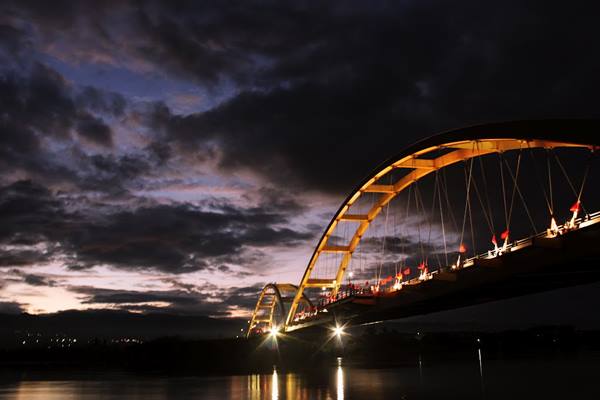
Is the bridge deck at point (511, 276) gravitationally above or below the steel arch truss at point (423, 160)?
below

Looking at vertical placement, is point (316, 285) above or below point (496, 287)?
above

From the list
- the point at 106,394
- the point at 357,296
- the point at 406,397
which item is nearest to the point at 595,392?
the point at 406,397

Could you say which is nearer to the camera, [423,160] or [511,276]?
[511,276]

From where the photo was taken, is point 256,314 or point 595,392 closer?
point 595,392

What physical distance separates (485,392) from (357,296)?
13912 mm

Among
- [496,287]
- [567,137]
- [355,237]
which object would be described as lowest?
[496,287]

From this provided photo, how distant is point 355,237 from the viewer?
63281mm

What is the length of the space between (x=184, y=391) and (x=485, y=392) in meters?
26.7

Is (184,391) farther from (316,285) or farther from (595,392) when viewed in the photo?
(595,392)

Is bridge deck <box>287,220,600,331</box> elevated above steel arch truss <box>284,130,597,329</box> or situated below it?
below

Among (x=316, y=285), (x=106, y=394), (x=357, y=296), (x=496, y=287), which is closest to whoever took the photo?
(x=496, y=287)

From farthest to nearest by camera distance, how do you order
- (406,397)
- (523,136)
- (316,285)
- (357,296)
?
(316,285) < (357,296) < (406,397) < (523,136)

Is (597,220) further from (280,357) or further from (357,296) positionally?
(280,357)

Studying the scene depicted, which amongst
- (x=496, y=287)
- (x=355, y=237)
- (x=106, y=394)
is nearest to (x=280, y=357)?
(x=355, y=237)
